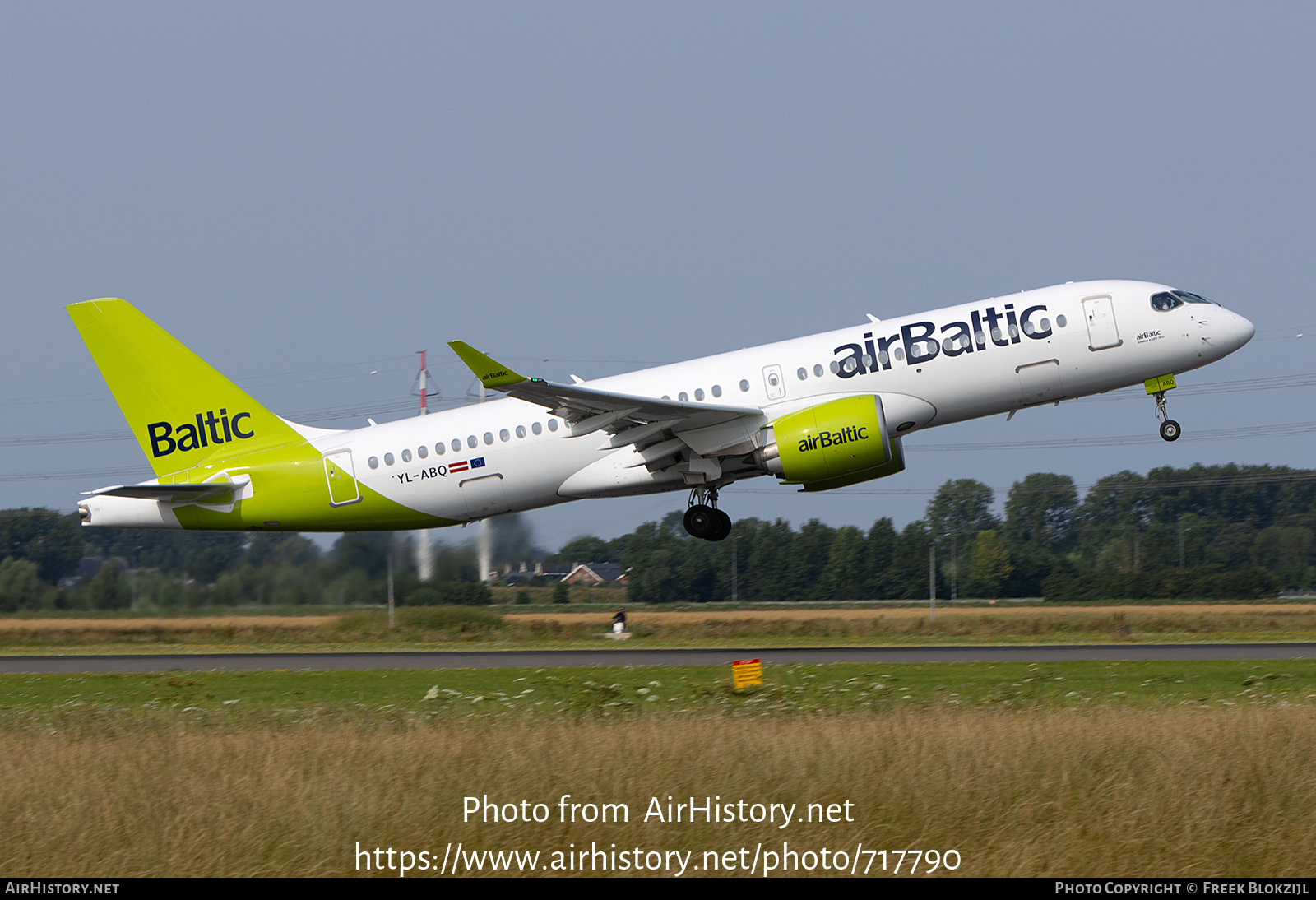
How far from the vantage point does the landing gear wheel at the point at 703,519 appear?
27672 millimetres

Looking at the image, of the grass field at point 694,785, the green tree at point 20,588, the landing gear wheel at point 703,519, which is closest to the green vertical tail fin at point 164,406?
the landing gear wheel at point 703,519

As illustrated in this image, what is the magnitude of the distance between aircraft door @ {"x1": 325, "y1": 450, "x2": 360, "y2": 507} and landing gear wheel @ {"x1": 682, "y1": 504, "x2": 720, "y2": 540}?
758 cm

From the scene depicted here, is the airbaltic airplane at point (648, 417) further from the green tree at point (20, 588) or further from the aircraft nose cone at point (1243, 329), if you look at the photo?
the green tree at point (20, 588)

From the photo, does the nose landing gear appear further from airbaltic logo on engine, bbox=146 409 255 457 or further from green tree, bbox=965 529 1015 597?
green tree, bbox=965 529 1015 597

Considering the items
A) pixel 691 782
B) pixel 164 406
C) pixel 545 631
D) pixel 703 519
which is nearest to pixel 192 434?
pixel 164 406

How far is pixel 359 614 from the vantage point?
34.2 meters

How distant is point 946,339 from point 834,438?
10.0 feet

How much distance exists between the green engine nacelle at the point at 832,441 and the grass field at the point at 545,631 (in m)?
7.92

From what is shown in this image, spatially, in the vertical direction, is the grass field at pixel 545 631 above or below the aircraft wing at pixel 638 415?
below

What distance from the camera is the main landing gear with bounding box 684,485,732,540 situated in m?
27.7

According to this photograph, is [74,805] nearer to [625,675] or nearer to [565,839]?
[565,839]
